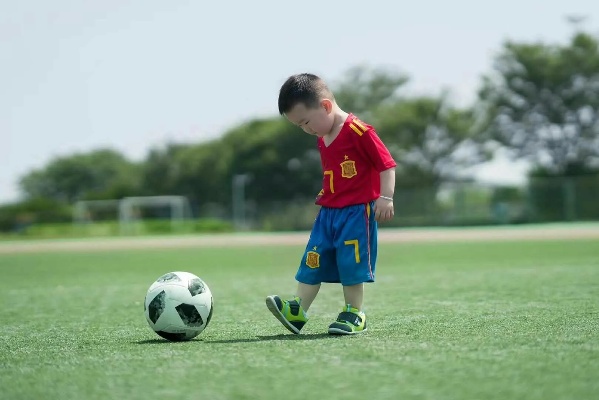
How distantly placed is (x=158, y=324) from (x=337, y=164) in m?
1.35

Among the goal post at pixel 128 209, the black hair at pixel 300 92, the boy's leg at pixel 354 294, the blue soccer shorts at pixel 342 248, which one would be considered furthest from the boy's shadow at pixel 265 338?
the goal post at pixel 128 209

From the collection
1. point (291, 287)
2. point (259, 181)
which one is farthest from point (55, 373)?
point (259, 181)

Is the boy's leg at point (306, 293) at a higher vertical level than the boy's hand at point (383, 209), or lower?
lower

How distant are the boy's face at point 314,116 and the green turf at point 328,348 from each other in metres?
1.18

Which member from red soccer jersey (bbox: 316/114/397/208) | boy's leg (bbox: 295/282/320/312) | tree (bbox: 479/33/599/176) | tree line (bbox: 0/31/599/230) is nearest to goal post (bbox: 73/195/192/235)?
tree line (bbox: 0/31/599/230)

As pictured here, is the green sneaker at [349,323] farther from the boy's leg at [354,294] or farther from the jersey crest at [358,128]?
the jersey crest at [358,128]

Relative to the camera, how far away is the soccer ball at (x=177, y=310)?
4652mm

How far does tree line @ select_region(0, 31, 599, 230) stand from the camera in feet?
151

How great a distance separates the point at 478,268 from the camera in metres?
11.0

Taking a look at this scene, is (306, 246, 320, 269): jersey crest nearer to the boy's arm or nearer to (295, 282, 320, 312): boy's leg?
(295, 282, 320, 312): boy's leg

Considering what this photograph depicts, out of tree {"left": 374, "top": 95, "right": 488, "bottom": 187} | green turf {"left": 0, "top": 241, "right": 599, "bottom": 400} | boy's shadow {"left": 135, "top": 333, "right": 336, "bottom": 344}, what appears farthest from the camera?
tree {"left": 374, "top": 95, "right": 488, "bottom": 187}

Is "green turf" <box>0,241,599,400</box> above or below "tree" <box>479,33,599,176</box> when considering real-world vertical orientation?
below

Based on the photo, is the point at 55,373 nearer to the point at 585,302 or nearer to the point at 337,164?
the point at 337,164

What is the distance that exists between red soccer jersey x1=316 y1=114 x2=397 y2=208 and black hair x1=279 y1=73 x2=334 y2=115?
0.79 ft
